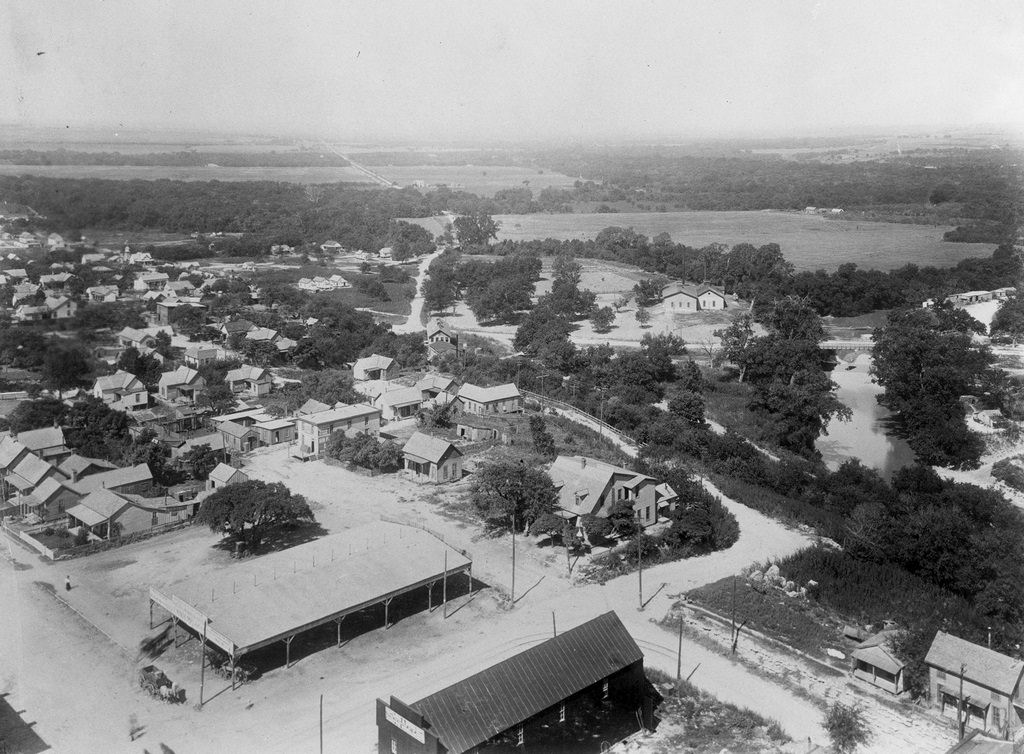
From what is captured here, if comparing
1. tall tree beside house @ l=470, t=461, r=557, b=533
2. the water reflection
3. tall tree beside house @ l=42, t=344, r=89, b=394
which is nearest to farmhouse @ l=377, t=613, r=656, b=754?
tall tree beside house @ l=470, t=461, r=557, b=533

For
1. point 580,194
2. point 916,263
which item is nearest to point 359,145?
point 580,194

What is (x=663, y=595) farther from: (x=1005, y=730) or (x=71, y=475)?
(x=71, y=475)

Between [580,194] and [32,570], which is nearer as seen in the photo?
[32,570]

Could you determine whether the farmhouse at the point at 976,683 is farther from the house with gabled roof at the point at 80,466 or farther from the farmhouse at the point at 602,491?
the house with gabled roof at the point at 80,466

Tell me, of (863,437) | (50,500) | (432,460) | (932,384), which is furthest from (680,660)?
(932,384)

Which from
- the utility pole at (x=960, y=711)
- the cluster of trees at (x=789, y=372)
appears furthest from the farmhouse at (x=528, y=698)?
the cluster of trees at (x=789, y=372)

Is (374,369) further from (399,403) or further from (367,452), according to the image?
(367,452)

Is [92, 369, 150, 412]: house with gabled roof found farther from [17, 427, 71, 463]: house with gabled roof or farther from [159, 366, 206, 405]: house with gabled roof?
[17, 427, 71, 463]: house with gabled roof
